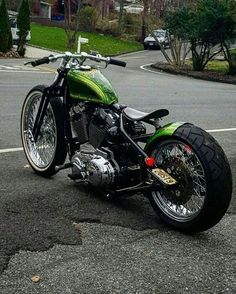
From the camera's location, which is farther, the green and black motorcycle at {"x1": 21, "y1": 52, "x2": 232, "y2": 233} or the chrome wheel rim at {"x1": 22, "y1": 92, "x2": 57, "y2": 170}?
the chrome wheel rim at {"x1": 22, "y1": 92, "x2": 57, "y2": 170}

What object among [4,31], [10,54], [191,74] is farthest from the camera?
[10,54]

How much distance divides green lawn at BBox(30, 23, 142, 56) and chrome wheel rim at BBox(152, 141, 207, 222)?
34.7 m

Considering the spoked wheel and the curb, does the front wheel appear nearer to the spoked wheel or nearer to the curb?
the spoked wheel

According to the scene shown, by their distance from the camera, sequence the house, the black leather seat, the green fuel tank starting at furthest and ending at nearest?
the house → the green fuel tank → the black leather seat

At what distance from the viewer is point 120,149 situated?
477cm

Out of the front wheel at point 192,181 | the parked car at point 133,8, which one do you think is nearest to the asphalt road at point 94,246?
the front wheel at point 192,181

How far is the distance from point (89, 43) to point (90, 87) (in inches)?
1632

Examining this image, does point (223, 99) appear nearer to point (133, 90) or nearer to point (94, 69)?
point (133, 90)

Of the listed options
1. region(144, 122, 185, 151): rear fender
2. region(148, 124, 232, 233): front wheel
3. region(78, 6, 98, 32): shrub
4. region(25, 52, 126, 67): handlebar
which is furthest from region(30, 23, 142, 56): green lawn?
region(148, 124, 232, 233): front wheel

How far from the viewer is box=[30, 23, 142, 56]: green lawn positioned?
136 feet

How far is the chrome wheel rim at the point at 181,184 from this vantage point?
13.6 feet

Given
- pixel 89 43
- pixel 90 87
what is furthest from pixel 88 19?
pixel 90 87

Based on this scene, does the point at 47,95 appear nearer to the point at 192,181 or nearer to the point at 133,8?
the point at 192,181

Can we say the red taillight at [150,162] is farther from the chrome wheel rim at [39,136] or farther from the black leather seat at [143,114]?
the chrome wheel rim at [39,136]
